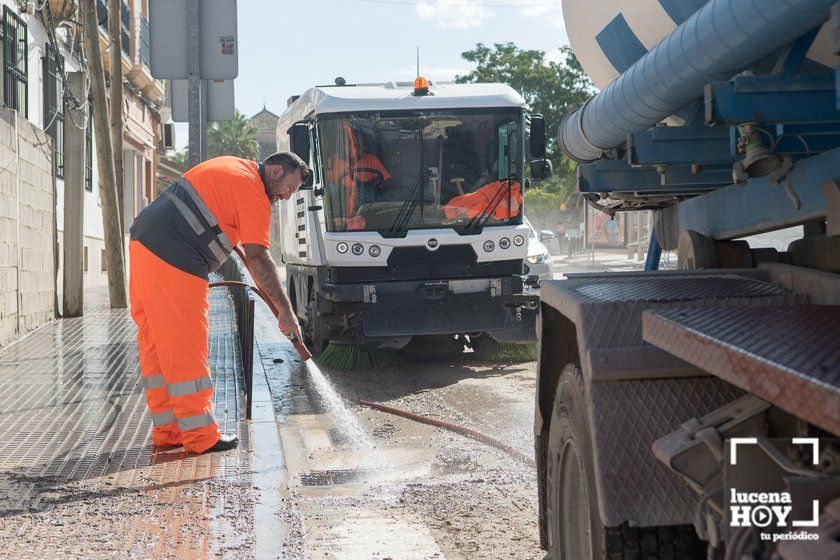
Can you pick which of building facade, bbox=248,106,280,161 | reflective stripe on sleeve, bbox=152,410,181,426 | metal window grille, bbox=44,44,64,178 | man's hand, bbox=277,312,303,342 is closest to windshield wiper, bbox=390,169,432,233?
man's hand, bbox=277,312,303,342

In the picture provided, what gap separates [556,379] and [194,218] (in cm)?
307

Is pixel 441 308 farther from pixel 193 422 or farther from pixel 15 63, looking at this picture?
pixel 15 63

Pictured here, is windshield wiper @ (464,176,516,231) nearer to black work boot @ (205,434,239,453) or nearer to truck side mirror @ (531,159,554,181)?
truck side mirror @ (531,159,554,181)

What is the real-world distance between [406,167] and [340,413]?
3.28 m

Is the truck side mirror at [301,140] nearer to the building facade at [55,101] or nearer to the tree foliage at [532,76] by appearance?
the building facade at [55,101]

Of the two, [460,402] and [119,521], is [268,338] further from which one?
[119,521]

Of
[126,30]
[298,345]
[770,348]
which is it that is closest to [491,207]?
[298,345]

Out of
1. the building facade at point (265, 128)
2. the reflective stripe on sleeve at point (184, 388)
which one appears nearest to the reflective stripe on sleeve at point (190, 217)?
the reflective stripe on sleeve at point (184, 388)

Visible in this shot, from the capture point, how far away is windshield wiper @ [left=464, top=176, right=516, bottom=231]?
11016 millimetres

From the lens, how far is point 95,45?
15.3m

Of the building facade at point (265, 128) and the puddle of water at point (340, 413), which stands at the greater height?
the building facade at point (265, 128)

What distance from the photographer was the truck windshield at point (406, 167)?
10.9 metres

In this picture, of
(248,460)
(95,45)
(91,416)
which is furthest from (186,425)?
(95,45)

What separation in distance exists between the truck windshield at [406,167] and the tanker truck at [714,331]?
22.3 ft
